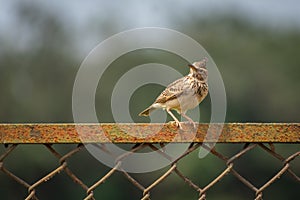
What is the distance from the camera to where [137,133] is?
5.38 feet

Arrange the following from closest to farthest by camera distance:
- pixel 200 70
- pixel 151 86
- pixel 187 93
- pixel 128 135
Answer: pixel 128 135 < pixel 200 70 < pixel 187 93 < pixel 151 86

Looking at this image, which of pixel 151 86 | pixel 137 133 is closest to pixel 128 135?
pixel 137 133

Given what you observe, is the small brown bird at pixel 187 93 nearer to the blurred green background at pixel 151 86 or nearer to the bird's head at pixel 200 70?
the bird's head at pixel 200 70

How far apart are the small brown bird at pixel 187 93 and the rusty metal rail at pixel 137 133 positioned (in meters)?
1.17

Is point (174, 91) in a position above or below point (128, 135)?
above

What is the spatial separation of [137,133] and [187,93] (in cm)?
139

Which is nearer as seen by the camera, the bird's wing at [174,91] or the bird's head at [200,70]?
the bird's head at [200,70]

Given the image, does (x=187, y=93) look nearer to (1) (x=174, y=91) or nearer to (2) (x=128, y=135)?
(1) (x=174, y=91)

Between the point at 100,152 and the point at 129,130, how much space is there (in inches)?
3.2

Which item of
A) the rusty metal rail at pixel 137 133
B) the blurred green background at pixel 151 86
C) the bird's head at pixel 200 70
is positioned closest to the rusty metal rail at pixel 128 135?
the rusty metal rail at pixel 137 133

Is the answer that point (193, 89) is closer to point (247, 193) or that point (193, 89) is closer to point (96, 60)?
point (96, 60)

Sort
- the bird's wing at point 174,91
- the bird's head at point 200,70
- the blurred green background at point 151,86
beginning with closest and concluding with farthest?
the bird's head at point 200,70 → the bird's wing at point 174,91 → the blurred green background at point 151,86

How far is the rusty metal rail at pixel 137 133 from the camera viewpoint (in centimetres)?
161

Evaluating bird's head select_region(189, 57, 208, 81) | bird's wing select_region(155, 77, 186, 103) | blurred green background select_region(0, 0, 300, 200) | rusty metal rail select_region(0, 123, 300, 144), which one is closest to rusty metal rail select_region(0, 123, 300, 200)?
rusty metal rail select_region(0, 123, 300, 144)
